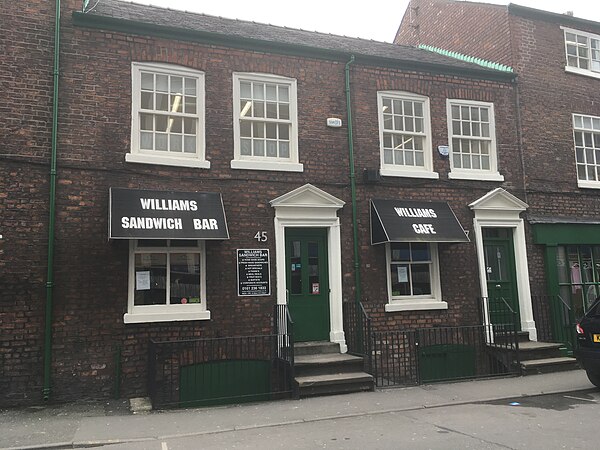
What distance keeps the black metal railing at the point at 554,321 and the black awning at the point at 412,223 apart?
2769 millimetres

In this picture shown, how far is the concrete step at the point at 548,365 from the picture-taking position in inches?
404

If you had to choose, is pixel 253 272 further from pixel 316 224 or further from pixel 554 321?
pixel 554 321

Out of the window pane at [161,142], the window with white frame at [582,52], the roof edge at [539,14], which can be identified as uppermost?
the roof edge at [539,14]

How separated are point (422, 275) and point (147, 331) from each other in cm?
570

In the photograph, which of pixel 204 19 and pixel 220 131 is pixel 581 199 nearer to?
pixel 220 131

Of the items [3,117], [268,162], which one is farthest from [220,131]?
[3,117]

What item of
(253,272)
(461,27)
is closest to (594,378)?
(253,272)

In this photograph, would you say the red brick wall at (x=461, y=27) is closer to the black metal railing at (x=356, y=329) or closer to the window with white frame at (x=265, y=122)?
the window with white frame at (x=265, y=122)

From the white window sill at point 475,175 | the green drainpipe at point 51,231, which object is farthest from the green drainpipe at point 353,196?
the green drainpipe at point 51,231

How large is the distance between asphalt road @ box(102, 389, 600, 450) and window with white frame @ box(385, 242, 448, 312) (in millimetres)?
3089

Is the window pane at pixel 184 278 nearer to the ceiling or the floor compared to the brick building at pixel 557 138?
nearer to the floor

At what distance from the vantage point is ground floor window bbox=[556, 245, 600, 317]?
12.4m

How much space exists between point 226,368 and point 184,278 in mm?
1744

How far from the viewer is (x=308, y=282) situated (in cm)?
1030
